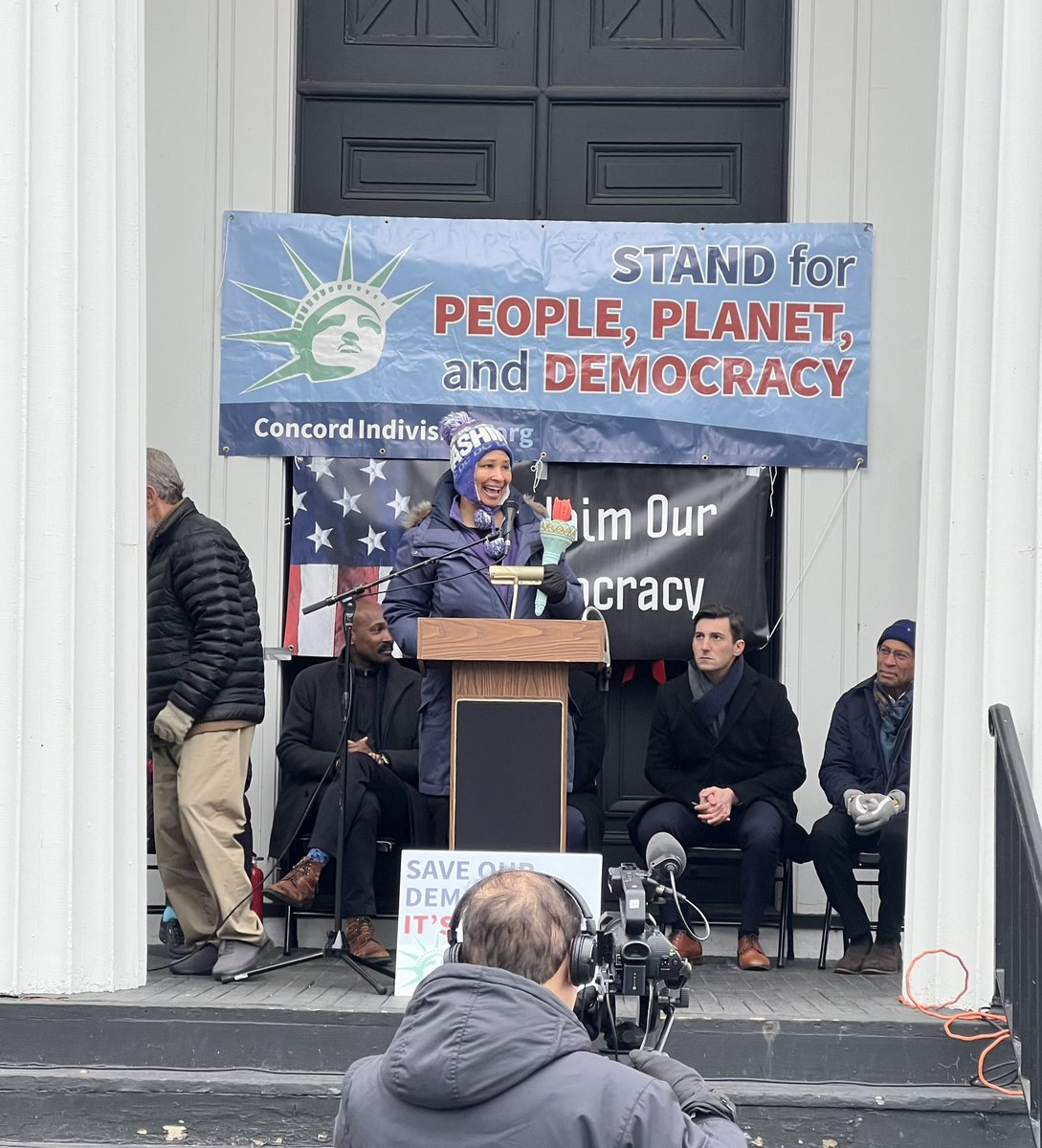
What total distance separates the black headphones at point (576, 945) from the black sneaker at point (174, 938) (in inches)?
164

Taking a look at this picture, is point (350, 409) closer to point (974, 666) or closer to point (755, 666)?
point (755, 666)

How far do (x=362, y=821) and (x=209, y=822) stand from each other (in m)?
0.71

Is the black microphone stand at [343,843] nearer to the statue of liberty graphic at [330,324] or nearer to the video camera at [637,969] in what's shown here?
the statue of liberty graphic at [330,324]

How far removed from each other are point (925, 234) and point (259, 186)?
10.3ft

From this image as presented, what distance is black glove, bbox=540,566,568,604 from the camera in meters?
5.80

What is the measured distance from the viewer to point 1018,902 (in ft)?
16.2

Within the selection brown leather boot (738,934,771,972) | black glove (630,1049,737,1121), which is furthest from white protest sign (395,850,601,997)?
black glove (630,1049,737,1121)

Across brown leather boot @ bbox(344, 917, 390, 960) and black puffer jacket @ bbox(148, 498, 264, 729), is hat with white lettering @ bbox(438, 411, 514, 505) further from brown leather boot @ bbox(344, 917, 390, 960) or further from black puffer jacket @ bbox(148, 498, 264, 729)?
brown leather boot @ bbox(344, 917, 390, 960)

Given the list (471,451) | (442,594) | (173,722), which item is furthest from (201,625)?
(471,451)

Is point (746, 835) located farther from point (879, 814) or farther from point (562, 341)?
point (562, 341)

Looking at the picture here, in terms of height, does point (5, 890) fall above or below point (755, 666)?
below

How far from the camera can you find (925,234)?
7.76 meters

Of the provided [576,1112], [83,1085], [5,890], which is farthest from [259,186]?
[576,1112]

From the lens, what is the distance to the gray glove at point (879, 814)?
6.67 meters
